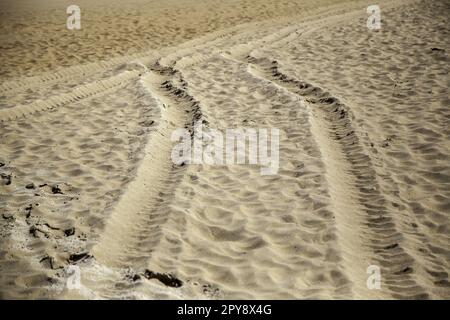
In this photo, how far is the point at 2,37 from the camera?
1242 centimetres

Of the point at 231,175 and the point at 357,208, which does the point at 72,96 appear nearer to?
the point at 231,175

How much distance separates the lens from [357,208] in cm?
457

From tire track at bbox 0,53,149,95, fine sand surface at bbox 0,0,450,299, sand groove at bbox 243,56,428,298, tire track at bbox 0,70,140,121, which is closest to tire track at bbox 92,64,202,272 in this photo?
fine sand surface at bbox 0,0,450,299

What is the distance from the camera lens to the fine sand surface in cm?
363

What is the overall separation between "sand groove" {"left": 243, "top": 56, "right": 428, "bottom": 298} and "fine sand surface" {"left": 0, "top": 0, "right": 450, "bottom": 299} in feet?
0.07

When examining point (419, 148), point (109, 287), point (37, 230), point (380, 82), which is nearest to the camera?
point (109, 287)

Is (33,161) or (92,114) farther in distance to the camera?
(92,114)

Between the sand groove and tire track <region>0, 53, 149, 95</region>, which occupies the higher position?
tire track <region>0, 53, 149, 95</region>

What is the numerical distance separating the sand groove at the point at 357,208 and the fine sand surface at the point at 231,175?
2 cm

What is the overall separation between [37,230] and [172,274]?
1.69 m

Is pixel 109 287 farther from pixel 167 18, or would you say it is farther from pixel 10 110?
pixel 167 18

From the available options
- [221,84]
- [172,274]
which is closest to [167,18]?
[221,84]

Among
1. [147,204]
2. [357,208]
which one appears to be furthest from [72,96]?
[357,208]

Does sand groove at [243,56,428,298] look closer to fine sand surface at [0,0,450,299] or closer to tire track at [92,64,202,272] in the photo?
fine sand surface at [0,0,450,299]
